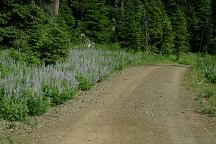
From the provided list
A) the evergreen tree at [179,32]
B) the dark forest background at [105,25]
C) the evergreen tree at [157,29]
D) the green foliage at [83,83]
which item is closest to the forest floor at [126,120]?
the green foliage at [83,83]

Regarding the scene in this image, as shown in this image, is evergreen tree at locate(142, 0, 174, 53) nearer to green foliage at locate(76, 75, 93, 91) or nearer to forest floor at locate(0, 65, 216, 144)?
green foliage at locate(76, 75, 93, 91)

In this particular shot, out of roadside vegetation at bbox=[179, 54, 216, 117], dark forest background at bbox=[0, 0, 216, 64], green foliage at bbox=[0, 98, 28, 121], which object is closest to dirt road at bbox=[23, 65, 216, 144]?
roadside vegetation at bbox=[179, 54, 216, 117]

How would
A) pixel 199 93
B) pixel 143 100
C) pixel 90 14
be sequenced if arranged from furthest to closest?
pixel 90 14 → pixel 199 93 → pixel 143 100

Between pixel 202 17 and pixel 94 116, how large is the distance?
203ft

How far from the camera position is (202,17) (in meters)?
72.5

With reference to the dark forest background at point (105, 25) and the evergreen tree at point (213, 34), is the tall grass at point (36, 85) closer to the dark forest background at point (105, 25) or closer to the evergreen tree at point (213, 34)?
the dark forest background at point (105, 25)

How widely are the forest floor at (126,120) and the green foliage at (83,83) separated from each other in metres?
0.33

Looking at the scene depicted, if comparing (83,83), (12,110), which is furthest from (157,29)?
(12,110)

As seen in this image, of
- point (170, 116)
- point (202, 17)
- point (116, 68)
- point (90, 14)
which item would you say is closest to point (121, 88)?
point (170, 116)

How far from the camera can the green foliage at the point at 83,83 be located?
58.9 feet

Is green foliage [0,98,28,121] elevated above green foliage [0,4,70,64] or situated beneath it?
situated beneath

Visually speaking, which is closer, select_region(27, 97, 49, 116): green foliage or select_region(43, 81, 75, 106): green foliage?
select_region(27, 97, 49, 116): green foliage

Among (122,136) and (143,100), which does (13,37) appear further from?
(122,136)

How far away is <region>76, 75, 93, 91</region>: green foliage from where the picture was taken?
1794 cm
